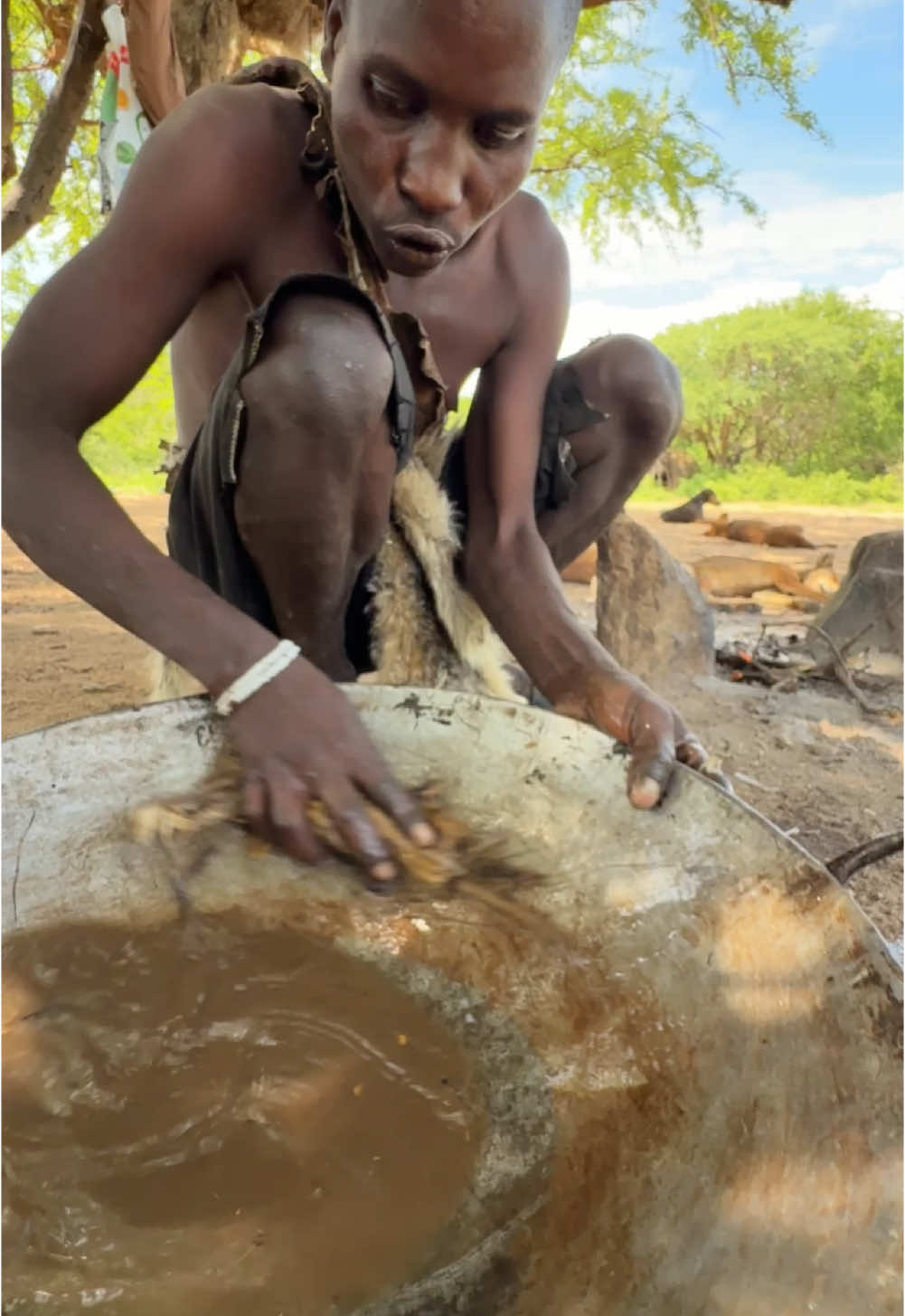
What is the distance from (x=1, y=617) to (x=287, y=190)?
3.25 metres

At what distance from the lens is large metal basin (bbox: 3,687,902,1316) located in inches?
24.0

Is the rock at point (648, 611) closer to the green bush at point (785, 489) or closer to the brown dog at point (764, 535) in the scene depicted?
the brown dog at point (764, 535)

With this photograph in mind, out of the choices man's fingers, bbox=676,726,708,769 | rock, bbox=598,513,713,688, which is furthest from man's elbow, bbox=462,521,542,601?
rock, bbox=598,513,713,688

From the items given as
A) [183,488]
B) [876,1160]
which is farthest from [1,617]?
[876,1160]

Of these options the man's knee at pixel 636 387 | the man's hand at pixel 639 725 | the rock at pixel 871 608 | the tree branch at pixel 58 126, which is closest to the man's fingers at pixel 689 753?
the man's hand at pixel 639 725

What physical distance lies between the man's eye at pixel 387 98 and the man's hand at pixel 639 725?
27.3 inches

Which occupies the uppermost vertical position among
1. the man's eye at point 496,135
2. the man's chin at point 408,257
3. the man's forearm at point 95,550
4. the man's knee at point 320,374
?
the man's eye at point 496,135

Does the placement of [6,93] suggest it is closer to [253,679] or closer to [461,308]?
[461,308]

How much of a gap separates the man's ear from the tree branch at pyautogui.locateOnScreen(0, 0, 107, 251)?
7.77 feet

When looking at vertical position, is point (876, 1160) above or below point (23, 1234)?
above

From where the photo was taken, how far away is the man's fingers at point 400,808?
0.87m

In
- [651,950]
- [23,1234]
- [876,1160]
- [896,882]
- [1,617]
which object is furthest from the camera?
[1,617]

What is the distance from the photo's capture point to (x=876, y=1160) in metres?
0.58

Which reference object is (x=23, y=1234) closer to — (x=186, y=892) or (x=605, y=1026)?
(x=186, y=892)
